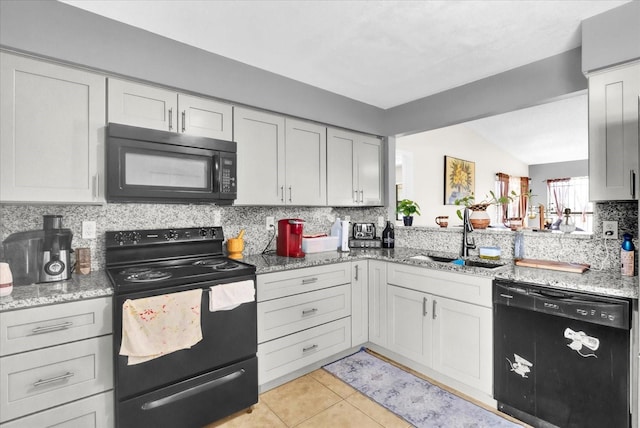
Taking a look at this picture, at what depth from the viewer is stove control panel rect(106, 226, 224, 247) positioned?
82.4 inches

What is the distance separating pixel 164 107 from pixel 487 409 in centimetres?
289

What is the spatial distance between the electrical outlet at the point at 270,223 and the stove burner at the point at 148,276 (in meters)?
1.07

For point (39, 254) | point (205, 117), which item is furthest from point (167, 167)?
point (39, 254)

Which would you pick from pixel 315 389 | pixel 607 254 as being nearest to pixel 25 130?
pixel 315 389

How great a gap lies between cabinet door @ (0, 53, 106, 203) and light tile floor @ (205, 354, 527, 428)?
1640mm

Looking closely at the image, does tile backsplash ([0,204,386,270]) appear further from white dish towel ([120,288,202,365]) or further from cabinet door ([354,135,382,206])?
white dish towel ([120,288,202,365])

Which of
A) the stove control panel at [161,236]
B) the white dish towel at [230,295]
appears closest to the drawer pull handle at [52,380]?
the white dish towel at [230,295]

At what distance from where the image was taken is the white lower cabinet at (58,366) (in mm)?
1387

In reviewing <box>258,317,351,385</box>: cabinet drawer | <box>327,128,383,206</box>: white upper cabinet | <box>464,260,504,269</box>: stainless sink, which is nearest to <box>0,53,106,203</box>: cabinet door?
<box>258,317,351,385</box>: cabinet drawer

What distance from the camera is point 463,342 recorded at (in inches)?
86.6

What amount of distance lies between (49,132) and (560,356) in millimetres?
3053

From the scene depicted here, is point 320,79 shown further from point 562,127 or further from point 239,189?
point 562,127

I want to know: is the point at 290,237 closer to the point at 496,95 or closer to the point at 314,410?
the point at 314,410

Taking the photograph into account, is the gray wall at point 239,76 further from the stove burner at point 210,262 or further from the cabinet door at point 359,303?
the cabinet door at point 359,303
